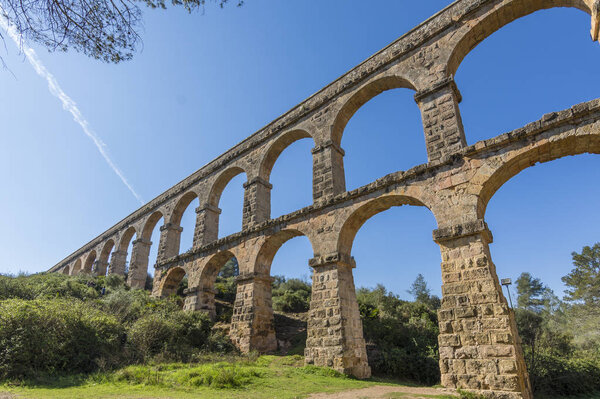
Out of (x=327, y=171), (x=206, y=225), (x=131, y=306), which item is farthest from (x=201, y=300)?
(x=327, y=171)

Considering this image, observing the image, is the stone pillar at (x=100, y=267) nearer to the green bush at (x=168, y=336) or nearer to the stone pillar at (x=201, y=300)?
the stone pillar at (x=201, y=300)

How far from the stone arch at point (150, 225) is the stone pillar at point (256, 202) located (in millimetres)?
8235

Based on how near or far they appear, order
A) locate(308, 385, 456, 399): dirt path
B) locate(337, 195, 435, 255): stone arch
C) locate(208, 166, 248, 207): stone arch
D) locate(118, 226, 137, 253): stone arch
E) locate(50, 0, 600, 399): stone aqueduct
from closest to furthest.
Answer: locate(308, 385, 456, 399): dirt path < locate(50, 0, 600, 399): stone aqueduct < locate(337, 195, 435, 255): stone arch < locate(208, 166, 248, 207): stone arch < locate(118, 226, 137, 253): stone arch

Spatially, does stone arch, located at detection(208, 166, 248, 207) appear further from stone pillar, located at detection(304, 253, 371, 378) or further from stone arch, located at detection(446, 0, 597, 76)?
stone arch, located at detection(446, 0, 597, 76)

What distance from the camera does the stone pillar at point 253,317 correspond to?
10.2 meters

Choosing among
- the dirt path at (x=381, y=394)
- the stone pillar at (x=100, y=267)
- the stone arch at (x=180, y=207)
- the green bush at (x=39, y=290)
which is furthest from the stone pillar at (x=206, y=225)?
the stone pillar at (x=100, y=267)

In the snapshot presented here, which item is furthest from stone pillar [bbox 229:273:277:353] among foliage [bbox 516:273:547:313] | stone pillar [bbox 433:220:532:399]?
foliage [bbox 516:273:547:313]

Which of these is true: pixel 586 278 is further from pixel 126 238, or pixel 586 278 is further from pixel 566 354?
pixel 126 238

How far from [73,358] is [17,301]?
1907 mm

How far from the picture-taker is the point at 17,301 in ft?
25.1

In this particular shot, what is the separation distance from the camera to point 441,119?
8523 mm

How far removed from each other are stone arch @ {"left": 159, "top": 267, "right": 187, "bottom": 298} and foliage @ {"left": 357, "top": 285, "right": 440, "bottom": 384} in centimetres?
789

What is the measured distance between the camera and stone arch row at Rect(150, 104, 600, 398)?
5961 mm

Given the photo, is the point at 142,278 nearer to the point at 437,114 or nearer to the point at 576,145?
the point at 437,114
